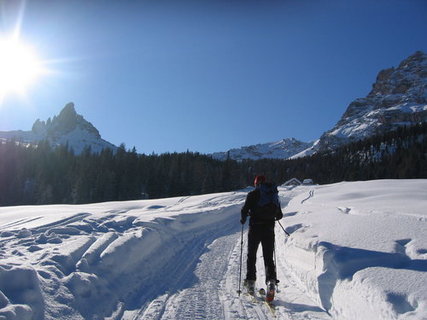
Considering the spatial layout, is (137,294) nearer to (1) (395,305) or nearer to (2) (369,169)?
(1) (395,305)

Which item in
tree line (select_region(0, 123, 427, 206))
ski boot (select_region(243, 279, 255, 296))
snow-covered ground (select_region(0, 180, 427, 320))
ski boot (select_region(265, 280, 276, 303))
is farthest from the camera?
tree line (select_region(0, 123, 427, 206))

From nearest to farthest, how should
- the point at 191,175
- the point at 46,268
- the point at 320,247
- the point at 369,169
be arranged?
the point at 46,268 < the point at 320,247 < the point at 191,175 < the point at 369,169

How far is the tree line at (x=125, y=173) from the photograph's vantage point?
6569 centimetres

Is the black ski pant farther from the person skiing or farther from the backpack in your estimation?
the backpack

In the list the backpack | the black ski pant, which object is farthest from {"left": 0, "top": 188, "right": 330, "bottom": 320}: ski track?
the backpack

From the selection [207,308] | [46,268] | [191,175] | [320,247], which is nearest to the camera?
[207,308]

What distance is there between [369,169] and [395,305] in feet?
325

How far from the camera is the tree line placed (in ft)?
216

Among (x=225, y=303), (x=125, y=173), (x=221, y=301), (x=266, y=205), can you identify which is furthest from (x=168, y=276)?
(x=125, y=173)

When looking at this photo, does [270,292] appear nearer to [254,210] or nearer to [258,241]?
[258,241]

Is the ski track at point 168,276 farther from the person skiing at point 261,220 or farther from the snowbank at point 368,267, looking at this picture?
the person skiing at point 261,220

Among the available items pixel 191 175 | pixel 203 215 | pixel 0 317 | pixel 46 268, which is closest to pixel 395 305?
pixel 0 317

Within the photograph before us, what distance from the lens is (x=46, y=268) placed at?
556 cm

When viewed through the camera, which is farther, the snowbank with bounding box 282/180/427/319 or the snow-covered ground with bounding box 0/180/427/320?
the snow-covered ground with bounding box 0/180/427/320
